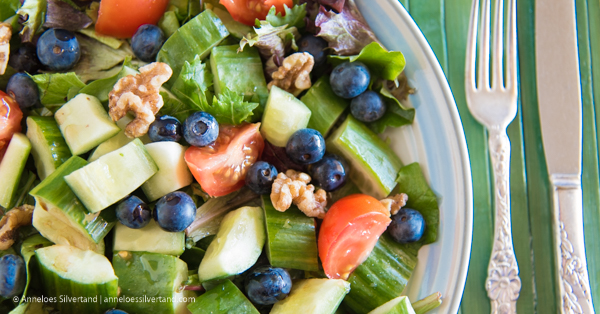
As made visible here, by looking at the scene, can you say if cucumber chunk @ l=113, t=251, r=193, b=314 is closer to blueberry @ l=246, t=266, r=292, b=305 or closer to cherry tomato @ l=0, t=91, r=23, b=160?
blueberry @ l=246, t=266, r=292, b=305

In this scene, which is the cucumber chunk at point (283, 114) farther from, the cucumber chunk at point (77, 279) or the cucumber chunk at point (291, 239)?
the cucumber chunk at point (77, 279)

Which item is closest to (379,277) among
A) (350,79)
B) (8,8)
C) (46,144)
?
(350,79)

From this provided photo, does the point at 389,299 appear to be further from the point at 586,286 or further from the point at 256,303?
the point at 586,286

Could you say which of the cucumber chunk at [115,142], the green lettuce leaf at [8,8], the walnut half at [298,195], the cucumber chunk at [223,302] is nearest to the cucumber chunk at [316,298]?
the cucumber chunk at [223,302]

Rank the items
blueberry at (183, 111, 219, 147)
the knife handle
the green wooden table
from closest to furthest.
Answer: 1. blueberry at (183, 111, 219, 147)
2. the knife handle
3. the green wooden table

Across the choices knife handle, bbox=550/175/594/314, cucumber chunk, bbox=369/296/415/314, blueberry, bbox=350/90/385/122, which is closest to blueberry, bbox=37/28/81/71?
blueberry, bbox=350/90/385/122

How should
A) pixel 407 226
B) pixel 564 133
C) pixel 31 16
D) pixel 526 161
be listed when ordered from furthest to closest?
pixel 526 161, pixel 564 133, pixel 31 16, pixel 407 226

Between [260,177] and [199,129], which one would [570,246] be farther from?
[199,129]
